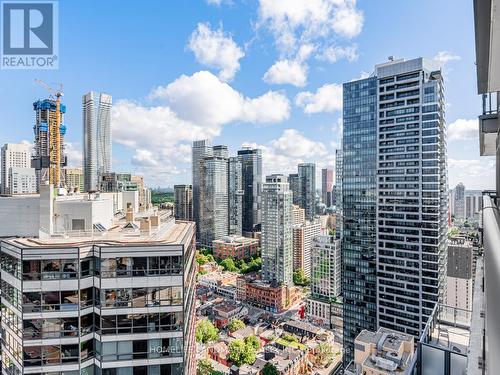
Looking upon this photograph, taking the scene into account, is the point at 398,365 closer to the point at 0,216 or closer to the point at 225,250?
the point at 0,216

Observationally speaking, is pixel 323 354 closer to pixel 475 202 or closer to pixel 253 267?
pixel 475 202

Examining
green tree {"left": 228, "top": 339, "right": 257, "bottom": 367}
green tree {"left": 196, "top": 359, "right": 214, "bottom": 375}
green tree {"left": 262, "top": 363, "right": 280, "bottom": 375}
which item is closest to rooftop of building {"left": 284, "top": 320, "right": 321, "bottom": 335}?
green tree {"left": 228, "top": 339, "right": 257, "bottom": 367}

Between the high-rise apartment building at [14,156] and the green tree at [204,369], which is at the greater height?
the high-rise apartment building at [14,156]

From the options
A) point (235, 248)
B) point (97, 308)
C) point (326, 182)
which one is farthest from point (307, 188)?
point (97, 308)

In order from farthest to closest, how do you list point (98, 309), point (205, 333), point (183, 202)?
point (183, 202), point (205, 333), point (98, 309)

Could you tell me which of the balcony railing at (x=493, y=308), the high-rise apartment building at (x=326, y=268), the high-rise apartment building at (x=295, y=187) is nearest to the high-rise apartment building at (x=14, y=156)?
the high-rise apartment building at (x=326, y=268)

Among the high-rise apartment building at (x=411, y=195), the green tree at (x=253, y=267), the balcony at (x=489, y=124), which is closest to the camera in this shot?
the balcony at (x=489, y=124)

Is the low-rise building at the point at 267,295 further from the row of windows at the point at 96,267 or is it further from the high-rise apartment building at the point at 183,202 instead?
the row of windows at the point at 96,267
